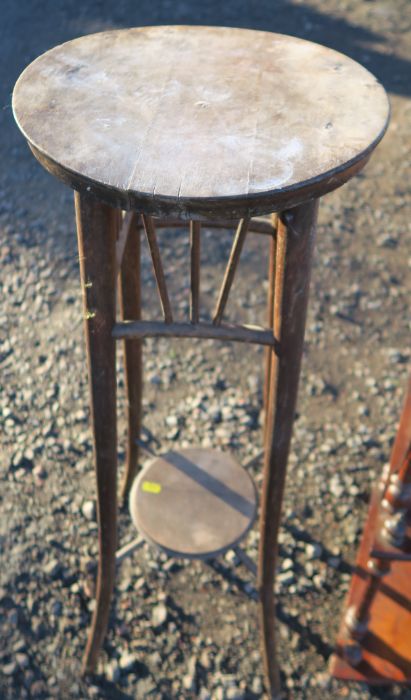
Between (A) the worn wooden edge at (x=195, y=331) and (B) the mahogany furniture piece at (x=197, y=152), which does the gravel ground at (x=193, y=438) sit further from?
(A) the worn wooden edge at (x=195, y=331)

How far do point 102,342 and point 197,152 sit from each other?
0.47 metres

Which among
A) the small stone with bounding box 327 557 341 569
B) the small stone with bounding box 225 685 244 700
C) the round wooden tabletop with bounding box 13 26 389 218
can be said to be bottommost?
the small stone with bounding box 225 685 244 700

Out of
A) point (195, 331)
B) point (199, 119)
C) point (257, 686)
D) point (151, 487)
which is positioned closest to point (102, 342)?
point (195, 331)

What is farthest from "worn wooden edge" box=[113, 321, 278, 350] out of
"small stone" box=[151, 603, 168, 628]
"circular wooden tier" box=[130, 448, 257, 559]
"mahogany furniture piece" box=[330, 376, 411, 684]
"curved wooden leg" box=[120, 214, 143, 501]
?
"small stone" box=[151, 603, 168, 628]

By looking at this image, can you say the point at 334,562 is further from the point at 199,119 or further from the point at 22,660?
the point at 199,119

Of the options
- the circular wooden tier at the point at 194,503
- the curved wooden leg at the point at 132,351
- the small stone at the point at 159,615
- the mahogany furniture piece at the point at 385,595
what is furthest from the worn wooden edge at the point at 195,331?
the small stone at the point at 159,615

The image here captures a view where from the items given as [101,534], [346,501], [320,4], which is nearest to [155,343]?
[346,501]

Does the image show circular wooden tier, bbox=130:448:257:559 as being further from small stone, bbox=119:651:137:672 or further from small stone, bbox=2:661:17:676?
small stone, bbox=2:661:17:676

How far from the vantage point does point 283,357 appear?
1.45 metres

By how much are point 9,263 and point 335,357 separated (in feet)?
5.90

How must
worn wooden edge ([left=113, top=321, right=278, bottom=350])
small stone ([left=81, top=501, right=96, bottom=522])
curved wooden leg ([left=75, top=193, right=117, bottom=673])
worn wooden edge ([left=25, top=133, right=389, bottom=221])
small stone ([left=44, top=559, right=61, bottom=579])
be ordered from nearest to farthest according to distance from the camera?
worn wooden edge ([left=25, top=133, right=389, bottom=221]) → curved wooden leg ([left=75, top=193, right=117, bottom=673]) → worn wooden edge ([left=113, top=321, right=278, bottom=350]) → small stone ([left=44, top=559, right=61, bottom=579]) → small stone ([left=81, top=501, right=96, bottom=522])

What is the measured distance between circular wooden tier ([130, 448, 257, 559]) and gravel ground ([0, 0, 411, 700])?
18.6 inches

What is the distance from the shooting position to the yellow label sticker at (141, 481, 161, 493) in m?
2.09

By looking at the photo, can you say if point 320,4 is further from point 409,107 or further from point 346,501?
point 346,501
